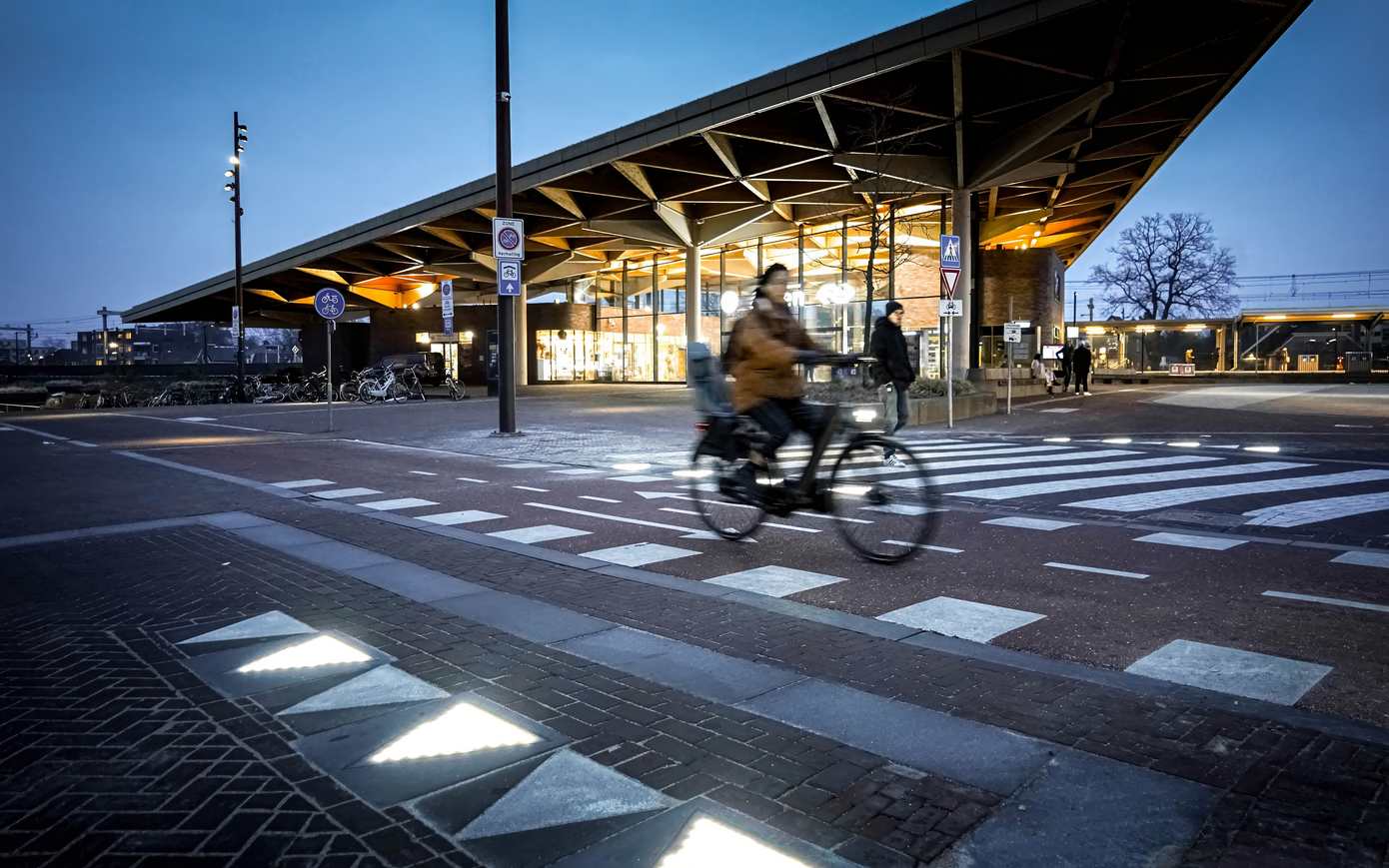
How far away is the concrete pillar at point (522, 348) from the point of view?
53094mm

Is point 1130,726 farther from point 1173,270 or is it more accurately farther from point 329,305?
point 1173,270

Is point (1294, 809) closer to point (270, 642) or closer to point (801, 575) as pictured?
point (801, 575)

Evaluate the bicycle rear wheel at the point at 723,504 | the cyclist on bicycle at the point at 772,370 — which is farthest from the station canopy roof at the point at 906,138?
the bicycle rear wheel at the point at 723,504

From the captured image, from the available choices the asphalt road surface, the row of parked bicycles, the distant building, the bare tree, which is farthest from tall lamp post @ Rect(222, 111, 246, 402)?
the distant building

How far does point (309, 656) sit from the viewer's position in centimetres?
441

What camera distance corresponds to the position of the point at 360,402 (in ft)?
112

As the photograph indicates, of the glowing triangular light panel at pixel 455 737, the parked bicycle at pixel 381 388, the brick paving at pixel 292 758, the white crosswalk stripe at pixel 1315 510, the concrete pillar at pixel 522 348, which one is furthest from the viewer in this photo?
the concrete pillar at pixel 522 348

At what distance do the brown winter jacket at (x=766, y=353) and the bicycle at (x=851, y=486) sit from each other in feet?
0.87

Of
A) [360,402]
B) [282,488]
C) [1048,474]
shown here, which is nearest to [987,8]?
[1048,474]

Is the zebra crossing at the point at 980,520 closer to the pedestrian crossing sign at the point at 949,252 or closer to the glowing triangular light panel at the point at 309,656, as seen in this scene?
the glowing triangular light panel at the point at 309,656

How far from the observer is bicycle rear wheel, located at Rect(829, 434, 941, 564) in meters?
6.29

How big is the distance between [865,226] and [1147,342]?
25.7 metres

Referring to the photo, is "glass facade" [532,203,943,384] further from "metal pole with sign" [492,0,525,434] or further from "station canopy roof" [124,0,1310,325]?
"metal pole with sign" [492,0,525,434]

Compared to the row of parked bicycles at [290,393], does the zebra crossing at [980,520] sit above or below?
below
